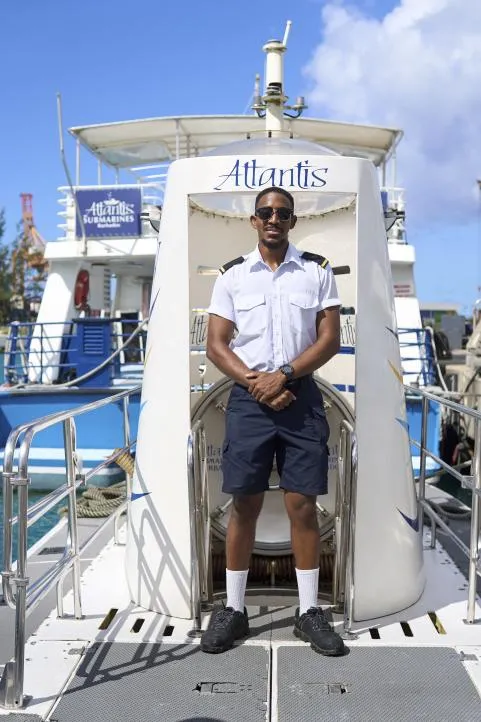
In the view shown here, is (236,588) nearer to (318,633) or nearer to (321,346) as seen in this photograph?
(318,633)

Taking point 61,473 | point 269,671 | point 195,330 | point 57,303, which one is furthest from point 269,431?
point 57,303

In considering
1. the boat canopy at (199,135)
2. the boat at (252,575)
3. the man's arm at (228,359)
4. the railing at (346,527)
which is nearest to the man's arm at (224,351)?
the man's arm at (228,359)

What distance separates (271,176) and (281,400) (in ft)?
3.76

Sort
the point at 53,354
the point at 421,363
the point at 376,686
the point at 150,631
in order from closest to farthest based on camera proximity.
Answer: the point at 376,686 < the point at 150,631 < the point at 421,363 < the point at 53,354

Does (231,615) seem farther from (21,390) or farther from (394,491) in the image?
(21,390)

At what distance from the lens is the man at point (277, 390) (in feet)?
10.1

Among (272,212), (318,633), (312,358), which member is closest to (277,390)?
(312,358)

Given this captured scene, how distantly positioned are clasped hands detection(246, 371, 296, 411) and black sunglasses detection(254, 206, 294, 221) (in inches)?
27.6

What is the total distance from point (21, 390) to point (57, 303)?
307cm

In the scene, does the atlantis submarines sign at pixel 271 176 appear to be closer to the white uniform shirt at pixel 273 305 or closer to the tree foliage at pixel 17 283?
the white uniform shirt at pixel 273 305

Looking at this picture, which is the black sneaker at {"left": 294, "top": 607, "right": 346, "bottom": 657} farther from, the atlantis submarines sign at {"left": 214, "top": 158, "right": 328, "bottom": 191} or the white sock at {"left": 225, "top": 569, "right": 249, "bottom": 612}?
the atlantis submarines sign at {"left": 214, "top": 158, "right": 328, "bottom": 191}

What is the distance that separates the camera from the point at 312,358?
3035mm

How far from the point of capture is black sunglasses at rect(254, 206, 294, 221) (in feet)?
10.2

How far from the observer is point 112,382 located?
37.2ft
